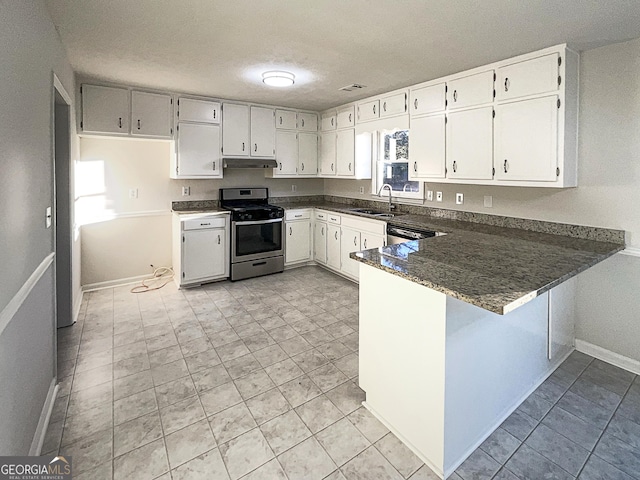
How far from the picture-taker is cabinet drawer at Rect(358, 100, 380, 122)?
4.44m

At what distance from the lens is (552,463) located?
177 centimetres

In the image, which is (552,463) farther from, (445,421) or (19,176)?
(19,176)

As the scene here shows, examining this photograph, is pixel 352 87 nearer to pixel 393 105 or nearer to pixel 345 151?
pixel 393 105

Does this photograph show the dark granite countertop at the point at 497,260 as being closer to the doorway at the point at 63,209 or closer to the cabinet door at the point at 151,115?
the doorway at the point at 63,209

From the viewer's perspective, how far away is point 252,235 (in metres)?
4.81

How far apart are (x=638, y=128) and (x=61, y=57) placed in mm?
4435

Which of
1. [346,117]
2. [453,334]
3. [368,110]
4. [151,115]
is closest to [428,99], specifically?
[368,110]

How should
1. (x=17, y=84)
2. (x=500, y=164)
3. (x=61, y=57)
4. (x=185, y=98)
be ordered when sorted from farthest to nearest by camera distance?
(x=185, y=98) → (x=500, y=164) → (x=61, y=57) → (x=17, y=84)

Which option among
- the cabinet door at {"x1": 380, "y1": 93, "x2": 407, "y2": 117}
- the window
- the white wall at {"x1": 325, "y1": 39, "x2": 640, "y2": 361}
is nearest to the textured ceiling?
the white wall at {"x1": 325, "y1": 39, "x2": 640, "y2": 361}

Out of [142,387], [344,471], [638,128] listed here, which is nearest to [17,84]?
[142,387]

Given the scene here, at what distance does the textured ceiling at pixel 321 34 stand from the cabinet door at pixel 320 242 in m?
2.25

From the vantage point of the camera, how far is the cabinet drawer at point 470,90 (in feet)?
10.3

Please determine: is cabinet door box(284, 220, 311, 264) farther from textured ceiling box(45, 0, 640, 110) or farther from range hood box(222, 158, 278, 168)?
textured ceiling box(45, 0, 640, 110)

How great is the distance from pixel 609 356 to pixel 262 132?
15.2 ft
